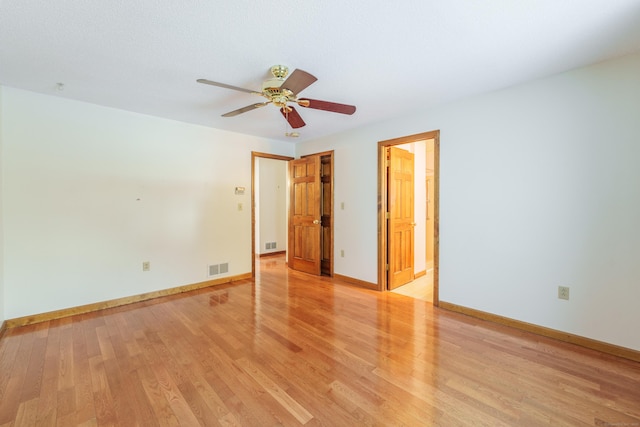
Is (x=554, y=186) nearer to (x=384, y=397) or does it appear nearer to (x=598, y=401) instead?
(x=598, y=401)

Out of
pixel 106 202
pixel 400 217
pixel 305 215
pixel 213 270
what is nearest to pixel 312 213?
pixel 305 215

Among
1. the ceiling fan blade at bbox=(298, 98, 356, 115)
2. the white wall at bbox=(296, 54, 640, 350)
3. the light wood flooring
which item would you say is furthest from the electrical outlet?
the ceiling fan blade at bbox=(298, 98, 356, 115)

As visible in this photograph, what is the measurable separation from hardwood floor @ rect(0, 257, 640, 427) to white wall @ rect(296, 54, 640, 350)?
345 mm

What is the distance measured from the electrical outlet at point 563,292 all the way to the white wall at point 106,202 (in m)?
3.97

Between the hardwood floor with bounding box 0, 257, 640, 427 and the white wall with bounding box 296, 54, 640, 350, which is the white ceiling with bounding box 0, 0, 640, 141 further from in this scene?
the hardwood floor with bounding box 0, 257, 640, 427

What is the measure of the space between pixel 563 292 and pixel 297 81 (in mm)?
2921

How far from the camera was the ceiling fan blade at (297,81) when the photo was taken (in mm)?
1882

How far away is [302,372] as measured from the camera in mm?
1954

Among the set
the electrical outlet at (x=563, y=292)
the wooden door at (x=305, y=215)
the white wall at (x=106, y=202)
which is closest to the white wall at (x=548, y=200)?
the electrical outlet at (x=563, y=292)

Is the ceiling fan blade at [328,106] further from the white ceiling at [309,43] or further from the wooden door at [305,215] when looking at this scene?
the wooden door at [305,215]

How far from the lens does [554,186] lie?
2449 mm

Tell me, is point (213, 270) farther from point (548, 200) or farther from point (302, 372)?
point (548, 200)

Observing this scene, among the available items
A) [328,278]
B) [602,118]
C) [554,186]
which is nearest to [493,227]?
[554,186]

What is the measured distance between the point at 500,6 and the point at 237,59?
1786mm
